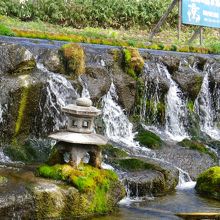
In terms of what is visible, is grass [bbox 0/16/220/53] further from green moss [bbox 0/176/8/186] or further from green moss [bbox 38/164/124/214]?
green moss [bbox 0/176/8/186]

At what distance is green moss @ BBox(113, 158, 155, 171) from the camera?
35.9ft

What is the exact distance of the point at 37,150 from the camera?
11.7 meters

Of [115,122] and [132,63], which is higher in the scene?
Result: [132,63]

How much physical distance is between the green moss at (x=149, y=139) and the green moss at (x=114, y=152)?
139 cm

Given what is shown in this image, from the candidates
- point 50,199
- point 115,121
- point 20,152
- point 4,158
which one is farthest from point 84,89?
point 50,199

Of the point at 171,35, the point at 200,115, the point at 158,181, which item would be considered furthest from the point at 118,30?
the point at 158,181

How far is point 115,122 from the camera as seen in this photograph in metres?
14.4

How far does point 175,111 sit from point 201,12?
6.69 meters

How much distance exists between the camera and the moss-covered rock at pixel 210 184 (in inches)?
416

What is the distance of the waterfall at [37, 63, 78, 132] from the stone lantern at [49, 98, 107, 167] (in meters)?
3.07

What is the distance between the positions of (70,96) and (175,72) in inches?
195

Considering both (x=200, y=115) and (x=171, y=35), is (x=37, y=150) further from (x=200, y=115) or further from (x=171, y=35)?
(x=171, y=35)

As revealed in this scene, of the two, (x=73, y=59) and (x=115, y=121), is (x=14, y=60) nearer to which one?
(x=73, y=59)

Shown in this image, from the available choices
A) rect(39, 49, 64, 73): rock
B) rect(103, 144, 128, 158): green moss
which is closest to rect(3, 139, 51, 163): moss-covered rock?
rect(103, 144, 128, 158): green moss
